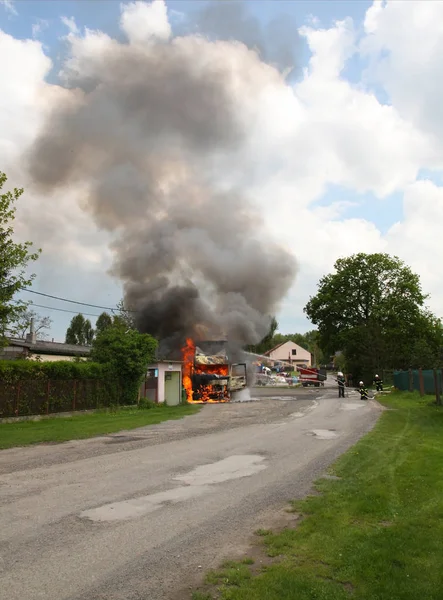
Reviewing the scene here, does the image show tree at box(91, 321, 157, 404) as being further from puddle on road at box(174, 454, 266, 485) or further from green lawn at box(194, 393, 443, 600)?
green lawn at box(194, 393, 443, 600)

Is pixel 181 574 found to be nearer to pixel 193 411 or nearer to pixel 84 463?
pixel 84 463

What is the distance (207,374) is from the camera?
29484mm

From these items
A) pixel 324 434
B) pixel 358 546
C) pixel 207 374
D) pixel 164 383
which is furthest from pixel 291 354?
pixel 358 546

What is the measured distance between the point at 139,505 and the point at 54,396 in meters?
14.0

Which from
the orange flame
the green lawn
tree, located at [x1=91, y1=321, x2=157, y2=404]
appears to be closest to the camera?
the green lawn

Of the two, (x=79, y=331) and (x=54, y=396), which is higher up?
(x=79, y=331)

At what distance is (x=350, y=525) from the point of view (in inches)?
214

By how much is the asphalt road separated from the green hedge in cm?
603

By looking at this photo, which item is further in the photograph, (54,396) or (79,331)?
(79,331)

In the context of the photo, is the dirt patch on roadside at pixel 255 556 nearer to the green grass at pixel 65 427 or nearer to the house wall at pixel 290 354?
the green grass at pixel 65 427

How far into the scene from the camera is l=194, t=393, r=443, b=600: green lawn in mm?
3773

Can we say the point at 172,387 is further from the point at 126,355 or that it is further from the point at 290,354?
the point at 290,354

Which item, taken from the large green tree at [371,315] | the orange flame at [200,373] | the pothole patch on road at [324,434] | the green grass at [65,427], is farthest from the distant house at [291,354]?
the pothole patch on road at [324,434]

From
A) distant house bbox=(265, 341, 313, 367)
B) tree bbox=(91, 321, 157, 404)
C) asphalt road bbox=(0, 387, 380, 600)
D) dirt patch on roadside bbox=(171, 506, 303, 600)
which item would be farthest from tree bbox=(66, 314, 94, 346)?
dirt patch on roadside bbox=(171, 506, 303, 600)
